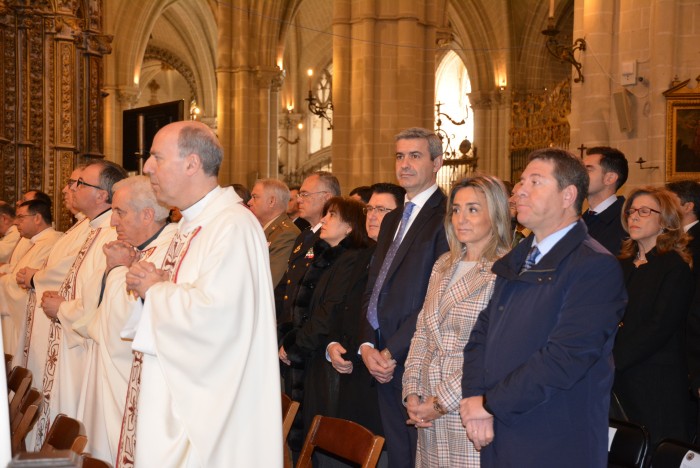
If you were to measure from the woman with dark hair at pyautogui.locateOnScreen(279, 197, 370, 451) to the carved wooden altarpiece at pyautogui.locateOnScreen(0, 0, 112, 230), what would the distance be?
5.30 m

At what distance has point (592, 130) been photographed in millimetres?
10812

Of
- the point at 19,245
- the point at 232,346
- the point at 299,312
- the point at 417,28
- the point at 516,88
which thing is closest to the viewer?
the point at 232,346

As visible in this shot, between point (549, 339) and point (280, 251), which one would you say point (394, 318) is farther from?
point (280, 251)

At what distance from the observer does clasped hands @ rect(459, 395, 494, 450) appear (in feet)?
11.4

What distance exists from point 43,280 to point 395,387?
3.03m

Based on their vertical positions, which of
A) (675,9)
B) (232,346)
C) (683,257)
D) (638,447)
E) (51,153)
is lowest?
(638,447)

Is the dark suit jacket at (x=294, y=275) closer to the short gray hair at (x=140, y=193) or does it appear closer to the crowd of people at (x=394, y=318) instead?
the crowd of people at (x=394, y=318)

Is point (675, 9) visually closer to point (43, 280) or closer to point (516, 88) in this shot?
point (43, 280)

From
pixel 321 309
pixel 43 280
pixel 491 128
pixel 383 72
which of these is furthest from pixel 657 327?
pixel 491 128

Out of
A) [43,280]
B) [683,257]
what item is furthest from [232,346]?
[43,280]

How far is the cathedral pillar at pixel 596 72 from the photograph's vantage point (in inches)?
423

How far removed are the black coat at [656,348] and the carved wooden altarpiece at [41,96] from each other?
7.16 meters

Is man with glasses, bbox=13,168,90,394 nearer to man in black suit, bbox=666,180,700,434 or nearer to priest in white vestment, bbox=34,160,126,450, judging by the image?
priest in white vestment, bbox=34,160,126,450

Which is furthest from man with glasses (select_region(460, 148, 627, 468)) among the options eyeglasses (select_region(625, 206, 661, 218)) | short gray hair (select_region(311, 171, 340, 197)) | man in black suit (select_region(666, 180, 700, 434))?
short gray hair (select_region(311, 171, 340, 197))
